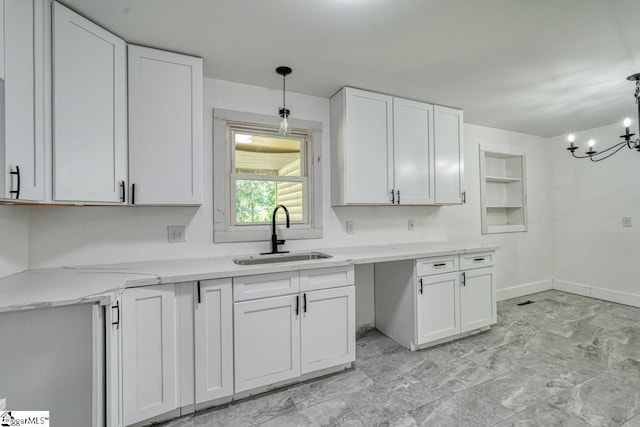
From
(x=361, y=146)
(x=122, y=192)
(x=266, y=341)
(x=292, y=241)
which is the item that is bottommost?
(x=266, y=341)

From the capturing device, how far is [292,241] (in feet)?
8.50

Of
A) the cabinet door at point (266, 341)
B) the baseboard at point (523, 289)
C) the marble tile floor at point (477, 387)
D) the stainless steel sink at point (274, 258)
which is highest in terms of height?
the stainless steel sink at point (274, 258)

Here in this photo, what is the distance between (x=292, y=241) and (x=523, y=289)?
3.53 meters

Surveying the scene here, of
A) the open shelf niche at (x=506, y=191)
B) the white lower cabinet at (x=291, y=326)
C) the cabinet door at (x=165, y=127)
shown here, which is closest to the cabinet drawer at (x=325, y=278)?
the white lower cabinet at (x=291, y=326)

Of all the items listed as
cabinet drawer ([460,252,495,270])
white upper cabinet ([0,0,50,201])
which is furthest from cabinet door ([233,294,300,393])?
cabinet drawer ([460,252,495,270])

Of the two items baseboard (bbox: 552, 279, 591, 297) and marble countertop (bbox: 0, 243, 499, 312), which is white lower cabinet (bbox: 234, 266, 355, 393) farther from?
baseboard (bbox: 552, 279, 591, 297)

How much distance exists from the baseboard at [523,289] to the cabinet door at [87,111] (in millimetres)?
4380

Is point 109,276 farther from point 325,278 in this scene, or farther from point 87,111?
point 325,278

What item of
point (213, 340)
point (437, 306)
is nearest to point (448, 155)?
point (437, 306)

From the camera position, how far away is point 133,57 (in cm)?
179

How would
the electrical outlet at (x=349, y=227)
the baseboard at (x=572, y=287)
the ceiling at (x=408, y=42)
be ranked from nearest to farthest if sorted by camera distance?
the ceiling at (x=408, y=42) → the electrical outlet at (x=349, y=227) → the baseboard at (x=572, y=287)

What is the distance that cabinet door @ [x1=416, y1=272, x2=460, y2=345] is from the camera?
243 cm

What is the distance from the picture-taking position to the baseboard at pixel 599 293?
11.5 ft

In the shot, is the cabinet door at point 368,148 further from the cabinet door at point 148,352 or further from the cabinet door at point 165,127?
the cabinet door at point 148,352
